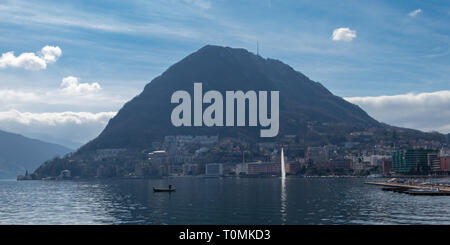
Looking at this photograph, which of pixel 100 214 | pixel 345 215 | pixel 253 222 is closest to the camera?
pixel 253 222

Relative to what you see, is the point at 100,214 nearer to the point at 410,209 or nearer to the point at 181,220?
the point at 181,220
